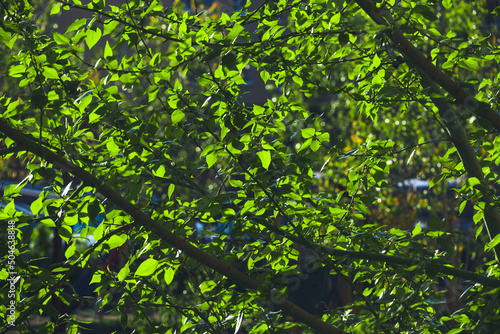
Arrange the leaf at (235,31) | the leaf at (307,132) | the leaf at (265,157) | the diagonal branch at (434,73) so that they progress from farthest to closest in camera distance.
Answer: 1. the diagonal branch at (434,73)
2. the leaf at (307,132)
3. the leaf at (265,157)
4. the leaf at (235,31)

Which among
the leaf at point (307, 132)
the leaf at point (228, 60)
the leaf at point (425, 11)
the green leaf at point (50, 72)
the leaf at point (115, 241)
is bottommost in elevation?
the leaf at point (115, 241)

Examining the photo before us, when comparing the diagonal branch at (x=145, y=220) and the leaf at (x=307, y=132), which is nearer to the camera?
the diagonal branch at (x=145, y=220)

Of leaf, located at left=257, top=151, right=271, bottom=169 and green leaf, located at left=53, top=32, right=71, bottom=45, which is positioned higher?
green leaf, located at left=53, top=32, right=71, bottom=45

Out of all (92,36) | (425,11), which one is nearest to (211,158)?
(92,36)

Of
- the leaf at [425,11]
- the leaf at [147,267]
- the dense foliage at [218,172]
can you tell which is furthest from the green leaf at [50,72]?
the leaf at [425,11]

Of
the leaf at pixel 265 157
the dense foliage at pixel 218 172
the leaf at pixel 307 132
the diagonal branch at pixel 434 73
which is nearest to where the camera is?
the dense foliage at pixel 218 172

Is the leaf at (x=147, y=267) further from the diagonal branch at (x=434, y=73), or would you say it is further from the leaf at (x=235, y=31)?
the diagonal branch at (x=434, y=73)

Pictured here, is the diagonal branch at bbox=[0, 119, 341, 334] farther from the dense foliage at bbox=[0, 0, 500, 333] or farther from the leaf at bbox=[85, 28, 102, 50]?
the leaf at bbox=[85, 28, 102, 50]

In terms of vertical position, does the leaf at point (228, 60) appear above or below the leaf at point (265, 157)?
above

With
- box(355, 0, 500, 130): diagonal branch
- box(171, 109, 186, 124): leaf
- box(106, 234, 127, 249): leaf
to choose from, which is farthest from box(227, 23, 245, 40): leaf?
box(106, 234, 127, 249): leaf

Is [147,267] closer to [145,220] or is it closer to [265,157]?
[145,220]

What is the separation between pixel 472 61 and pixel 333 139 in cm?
1037

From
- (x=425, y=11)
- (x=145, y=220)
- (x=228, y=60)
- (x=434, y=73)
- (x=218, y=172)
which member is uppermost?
(x=425, y=11)

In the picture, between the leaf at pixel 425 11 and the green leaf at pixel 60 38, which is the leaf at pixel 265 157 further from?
the green leaf at pixel 60 38
